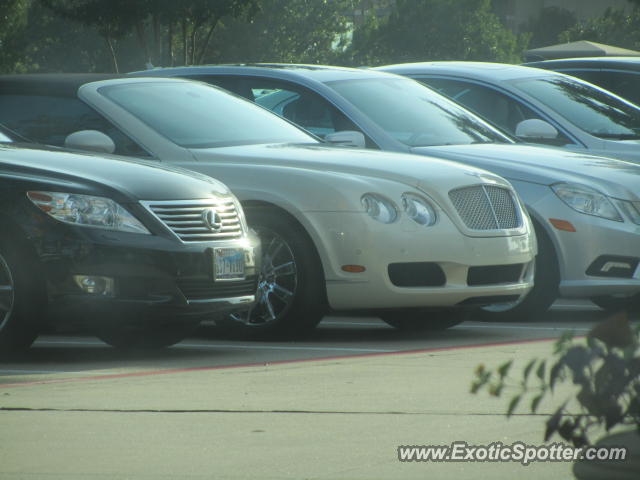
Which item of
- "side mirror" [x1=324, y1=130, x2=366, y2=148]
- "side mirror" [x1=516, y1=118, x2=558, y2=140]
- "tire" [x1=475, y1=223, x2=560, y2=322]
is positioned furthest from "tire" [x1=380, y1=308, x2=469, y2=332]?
"side mirror" [x1=516, y1=118, x2=558, y2=140]

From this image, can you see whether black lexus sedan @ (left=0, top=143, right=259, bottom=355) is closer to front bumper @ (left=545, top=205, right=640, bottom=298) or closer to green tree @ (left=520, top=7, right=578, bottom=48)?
front bumper @ (left=545, top=205, right=640, bottom=298)

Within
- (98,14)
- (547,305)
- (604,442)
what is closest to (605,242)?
(547,305)

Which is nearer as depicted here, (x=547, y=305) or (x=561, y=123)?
(x=547, y=305)

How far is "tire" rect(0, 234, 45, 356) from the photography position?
296 inches

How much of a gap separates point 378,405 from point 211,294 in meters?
1.81

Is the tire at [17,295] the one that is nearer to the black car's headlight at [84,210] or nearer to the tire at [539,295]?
the black car's headlight at [84,210]

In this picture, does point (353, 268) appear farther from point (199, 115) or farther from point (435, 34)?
point (435, 34)

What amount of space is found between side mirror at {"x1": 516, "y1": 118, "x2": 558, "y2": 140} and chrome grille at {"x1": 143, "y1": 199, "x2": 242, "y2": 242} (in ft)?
12.8

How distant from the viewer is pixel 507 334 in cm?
926

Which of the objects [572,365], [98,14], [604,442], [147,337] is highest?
[572,365]

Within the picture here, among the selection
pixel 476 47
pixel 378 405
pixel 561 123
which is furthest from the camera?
pixel 476 47

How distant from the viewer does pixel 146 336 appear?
8.39m

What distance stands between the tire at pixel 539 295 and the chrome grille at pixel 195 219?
2.59 m

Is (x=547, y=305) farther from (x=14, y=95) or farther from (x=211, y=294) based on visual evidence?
(x=14, y=95)
